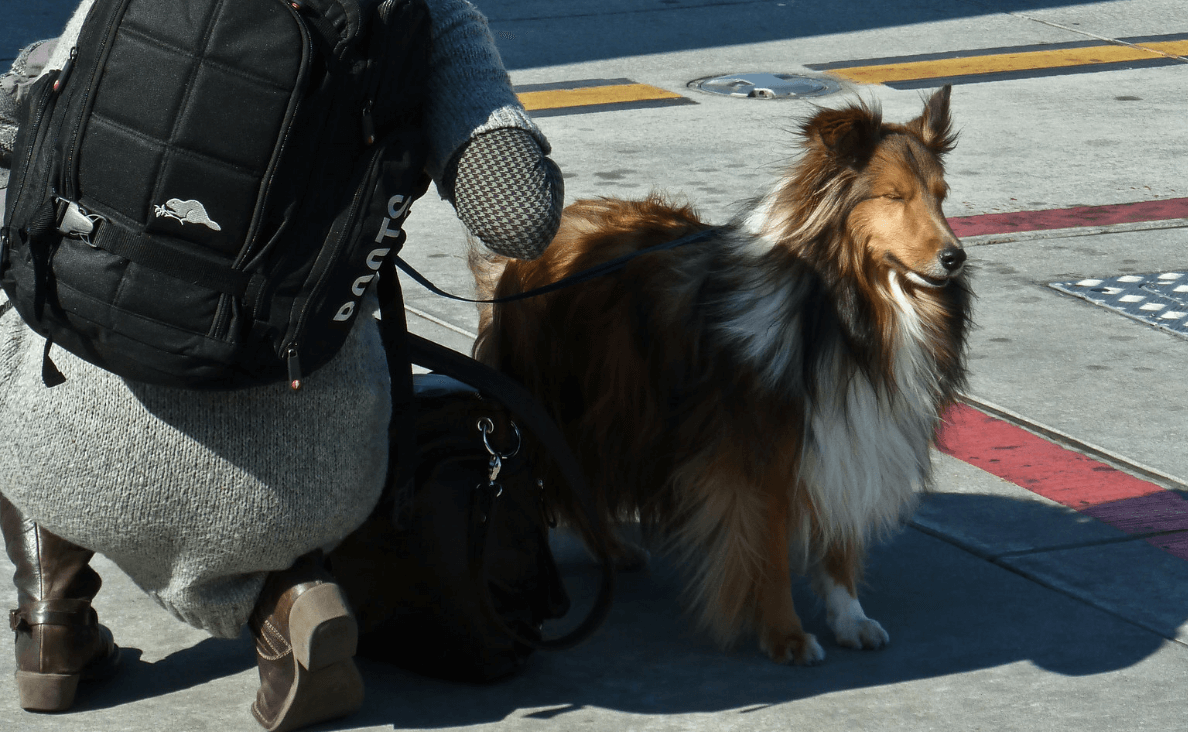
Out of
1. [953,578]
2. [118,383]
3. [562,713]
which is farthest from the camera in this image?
[953,578]

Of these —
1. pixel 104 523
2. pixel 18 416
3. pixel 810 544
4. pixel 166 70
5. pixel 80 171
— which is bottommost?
pixel 810 544

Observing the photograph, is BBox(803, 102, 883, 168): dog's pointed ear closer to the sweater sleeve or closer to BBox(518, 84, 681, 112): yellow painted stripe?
the sweater sleeve

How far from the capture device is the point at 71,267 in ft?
8.52

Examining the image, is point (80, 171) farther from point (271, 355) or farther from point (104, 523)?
point (104, 523)

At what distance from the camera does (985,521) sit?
428 cm

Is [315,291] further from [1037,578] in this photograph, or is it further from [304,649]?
[1037,578]

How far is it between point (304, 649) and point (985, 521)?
7.38 ft

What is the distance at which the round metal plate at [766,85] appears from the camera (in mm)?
9445

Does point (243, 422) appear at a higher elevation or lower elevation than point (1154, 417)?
higher

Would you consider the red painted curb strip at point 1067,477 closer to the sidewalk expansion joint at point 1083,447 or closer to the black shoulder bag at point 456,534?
the sidewalk expansion joint at point 1083,447

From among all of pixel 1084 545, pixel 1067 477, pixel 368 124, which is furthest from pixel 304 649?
pixel 1067 477

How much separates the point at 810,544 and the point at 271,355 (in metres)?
1.62

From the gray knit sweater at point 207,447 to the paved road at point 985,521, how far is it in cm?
50

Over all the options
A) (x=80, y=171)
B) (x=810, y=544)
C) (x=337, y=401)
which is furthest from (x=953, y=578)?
(x=80, y=171)
